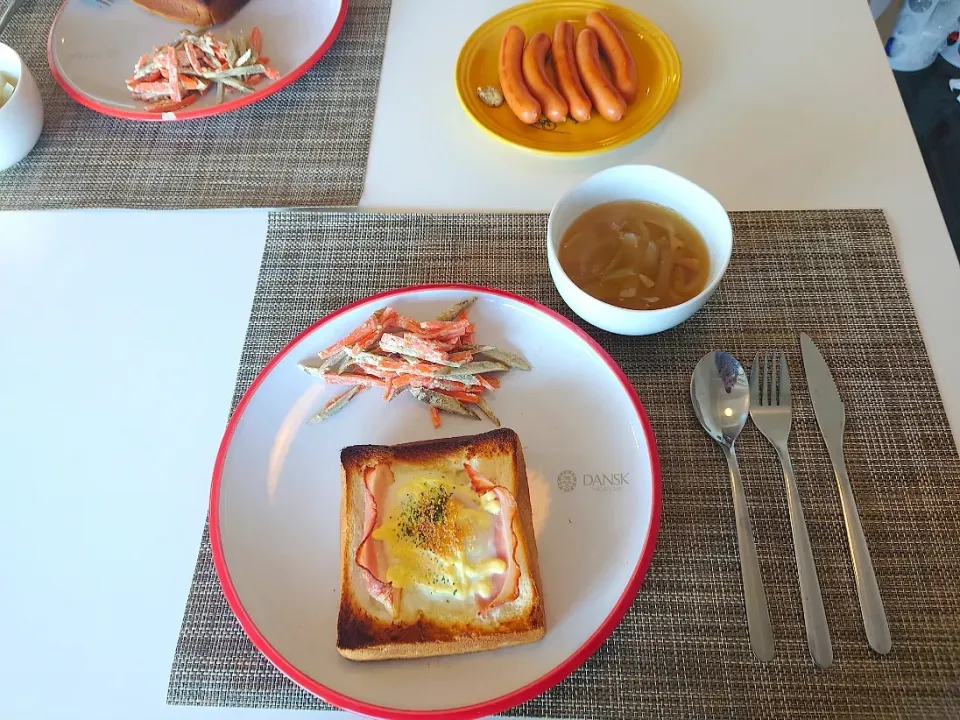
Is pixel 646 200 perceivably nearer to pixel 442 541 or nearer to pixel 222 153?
pixel 442 541

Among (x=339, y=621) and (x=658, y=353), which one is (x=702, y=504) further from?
(x=339, y=621)

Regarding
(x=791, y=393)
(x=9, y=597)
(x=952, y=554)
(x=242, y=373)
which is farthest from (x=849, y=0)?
(x=9, y=597)

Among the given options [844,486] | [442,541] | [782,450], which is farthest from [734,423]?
[442,541]

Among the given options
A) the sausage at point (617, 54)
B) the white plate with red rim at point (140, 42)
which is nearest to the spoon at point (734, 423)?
the sausage at point (617, 54)

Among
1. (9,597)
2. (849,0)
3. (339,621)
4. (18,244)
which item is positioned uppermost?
(849,0)

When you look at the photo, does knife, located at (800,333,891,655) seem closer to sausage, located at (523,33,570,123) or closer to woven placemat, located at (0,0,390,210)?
sausage, located at (523,33,570,123)

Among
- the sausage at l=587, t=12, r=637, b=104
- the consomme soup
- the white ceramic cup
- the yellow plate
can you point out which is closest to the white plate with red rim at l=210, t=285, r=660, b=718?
the consomme soup

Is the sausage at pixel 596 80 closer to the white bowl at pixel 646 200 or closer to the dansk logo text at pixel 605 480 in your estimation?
the white bowl at pixel 646 200
